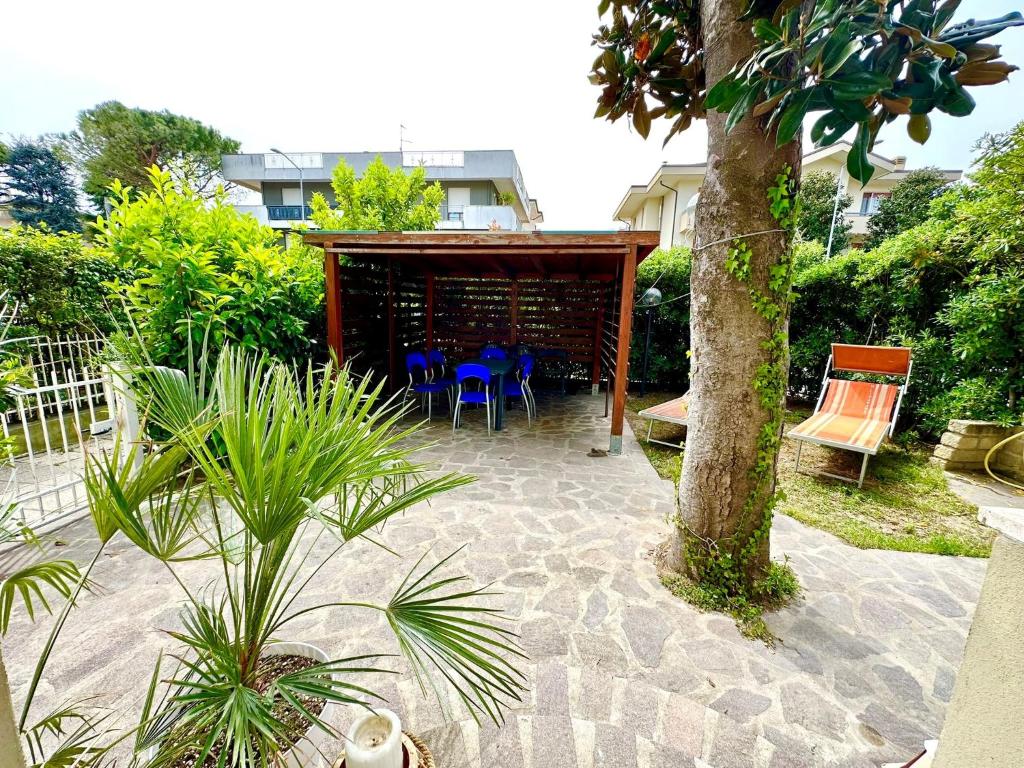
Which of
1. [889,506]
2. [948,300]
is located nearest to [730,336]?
[889,506]

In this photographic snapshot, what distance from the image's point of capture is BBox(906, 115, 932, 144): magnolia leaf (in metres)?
1.55

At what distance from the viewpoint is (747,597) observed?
2.36m

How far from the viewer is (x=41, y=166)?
2884 cm

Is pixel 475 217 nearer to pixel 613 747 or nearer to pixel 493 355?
pixel 493 355

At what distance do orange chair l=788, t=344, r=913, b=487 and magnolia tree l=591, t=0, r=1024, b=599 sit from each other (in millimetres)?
2470

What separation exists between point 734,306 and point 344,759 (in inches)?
95.3

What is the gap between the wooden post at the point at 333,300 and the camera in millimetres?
4773

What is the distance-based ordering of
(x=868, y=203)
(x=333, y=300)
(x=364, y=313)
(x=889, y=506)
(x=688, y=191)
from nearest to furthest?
(x=889, y=506)
(x=333, y=300)
(x=364, y=313)
(x=688, y=191)
(x=868, y=203)

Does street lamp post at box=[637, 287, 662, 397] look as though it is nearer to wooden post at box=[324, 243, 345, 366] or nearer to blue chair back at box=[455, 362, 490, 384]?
blue chair back at box=[455, 362, 490, 384]

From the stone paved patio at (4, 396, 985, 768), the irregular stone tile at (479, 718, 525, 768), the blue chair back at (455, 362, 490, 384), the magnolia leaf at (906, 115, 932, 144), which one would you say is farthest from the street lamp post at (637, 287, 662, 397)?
the irregular stone tile at (479, 718, 525, 768)

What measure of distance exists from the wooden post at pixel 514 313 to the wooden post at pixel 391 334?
222 centimetres

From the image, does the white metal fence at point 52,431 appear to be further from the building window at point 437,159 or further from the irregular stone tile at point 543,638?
the building window at point 437,159

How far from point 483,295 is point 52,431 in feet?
20.6

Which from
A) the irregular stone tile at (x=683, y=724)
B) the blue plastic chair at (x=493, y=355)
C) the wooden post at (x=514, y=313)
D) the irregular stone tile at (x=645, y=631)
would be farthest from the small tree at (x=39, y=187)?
the irregular stone tile at (x=683, y=724)
